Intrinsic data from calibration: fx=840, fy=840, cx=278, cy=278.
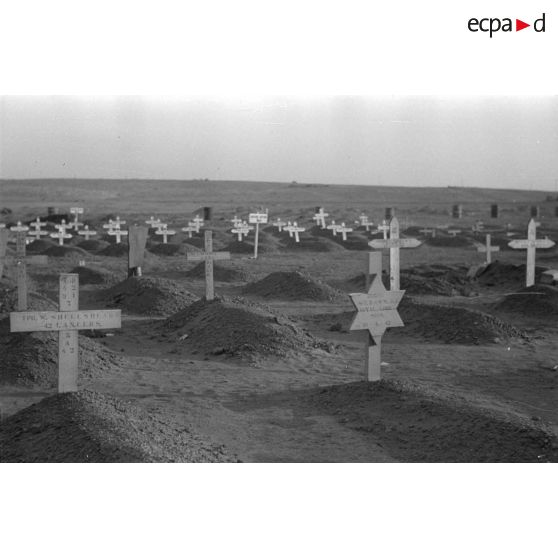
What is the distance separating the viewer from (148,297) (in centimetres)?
1584

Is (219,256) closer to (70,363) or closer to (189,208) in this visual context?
(70,363)

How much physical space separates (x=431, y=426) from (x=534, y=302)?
28.7ft

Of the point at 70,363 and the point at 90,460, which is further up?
the point at 70,363

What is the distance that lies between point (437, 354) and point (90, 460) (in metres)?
6.81

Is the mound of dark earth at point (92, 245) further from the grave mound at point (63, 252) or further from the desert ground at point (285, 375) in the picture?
the desert ground at point (285, 375)

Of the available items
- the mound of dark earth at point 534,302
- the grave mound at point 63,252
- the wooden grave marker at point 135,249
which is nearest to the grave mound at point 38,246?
the grave mound at point 63,252

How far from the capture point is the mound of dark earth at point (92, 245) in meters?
29.2

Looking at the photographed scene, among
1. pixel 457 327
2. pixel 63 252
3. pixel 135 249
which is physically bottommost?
pixel 457 327

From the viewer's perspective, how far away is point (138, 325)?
1430cm

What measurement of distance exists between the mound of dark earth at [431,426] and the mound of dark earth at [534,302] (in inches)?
290

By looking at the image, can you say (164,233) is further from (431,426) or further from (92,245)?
(431,426)

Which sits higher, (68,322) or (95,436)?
(68,322)

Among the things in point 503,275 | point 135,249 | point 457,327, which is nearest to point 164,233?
point 135,249

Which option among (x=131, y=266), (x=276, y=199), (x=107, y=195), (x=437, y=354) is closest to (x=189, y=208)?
(x=276, y=199)
